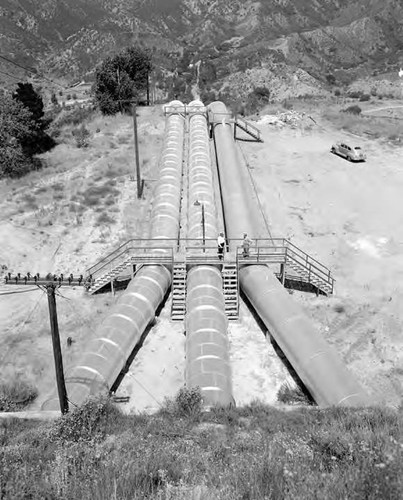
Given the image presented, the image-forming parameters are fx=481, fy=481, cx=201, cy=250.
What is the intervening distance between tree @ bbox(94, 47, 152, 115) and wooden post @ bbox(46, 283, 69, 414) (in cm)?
5460

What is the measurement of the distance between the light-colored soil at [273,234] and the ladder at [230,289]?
633 mm

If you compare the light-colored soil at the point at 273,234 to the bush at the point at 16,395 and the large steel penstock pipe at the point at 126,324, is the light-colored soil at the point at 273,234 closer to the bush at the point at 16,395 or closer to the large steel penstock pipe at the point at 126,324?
the bush at the point at 16,395

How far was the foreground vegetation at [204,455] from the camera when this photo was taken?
1005cm

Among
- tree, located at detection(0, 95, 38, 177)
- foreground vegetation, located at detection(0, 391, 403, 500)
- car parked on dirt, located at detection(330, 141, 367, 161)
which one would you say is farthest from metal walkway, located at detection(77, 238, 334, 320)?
car parked on dirt, located at detection(330, 141, 367, 161)

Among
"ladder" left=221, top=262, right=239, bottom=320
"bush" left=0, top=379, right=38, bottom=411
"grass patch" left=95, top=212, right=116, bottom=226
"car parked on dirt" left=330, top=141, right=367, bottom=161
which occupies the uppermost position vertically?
"car parked on dirt" left=330, top=141, right=367, bottom=161

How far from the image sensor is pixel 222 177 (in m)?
39.7

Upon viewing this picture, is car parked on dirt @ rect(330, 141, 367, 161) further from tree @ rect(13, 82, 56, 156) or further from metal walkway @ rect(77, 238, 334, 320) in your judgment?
tree @ rect(13, 82, 56, 156)

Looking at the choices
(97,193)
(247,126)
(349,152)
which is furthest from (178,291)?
(247,126)

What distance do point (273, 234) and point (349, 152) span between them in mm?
18365

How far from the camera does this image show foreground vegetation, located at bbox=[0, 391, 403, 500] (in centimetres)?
1005

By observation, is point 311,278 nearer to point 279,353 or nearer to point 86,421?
point 279,353

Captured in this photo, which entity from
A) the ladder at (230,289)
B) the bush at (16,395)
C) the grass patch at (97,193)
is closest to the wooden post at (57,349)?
the bush at (16,395)

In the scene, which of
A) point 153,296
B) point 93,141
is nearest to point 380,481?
point 153,296

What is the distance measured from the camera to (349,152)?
4775cm
